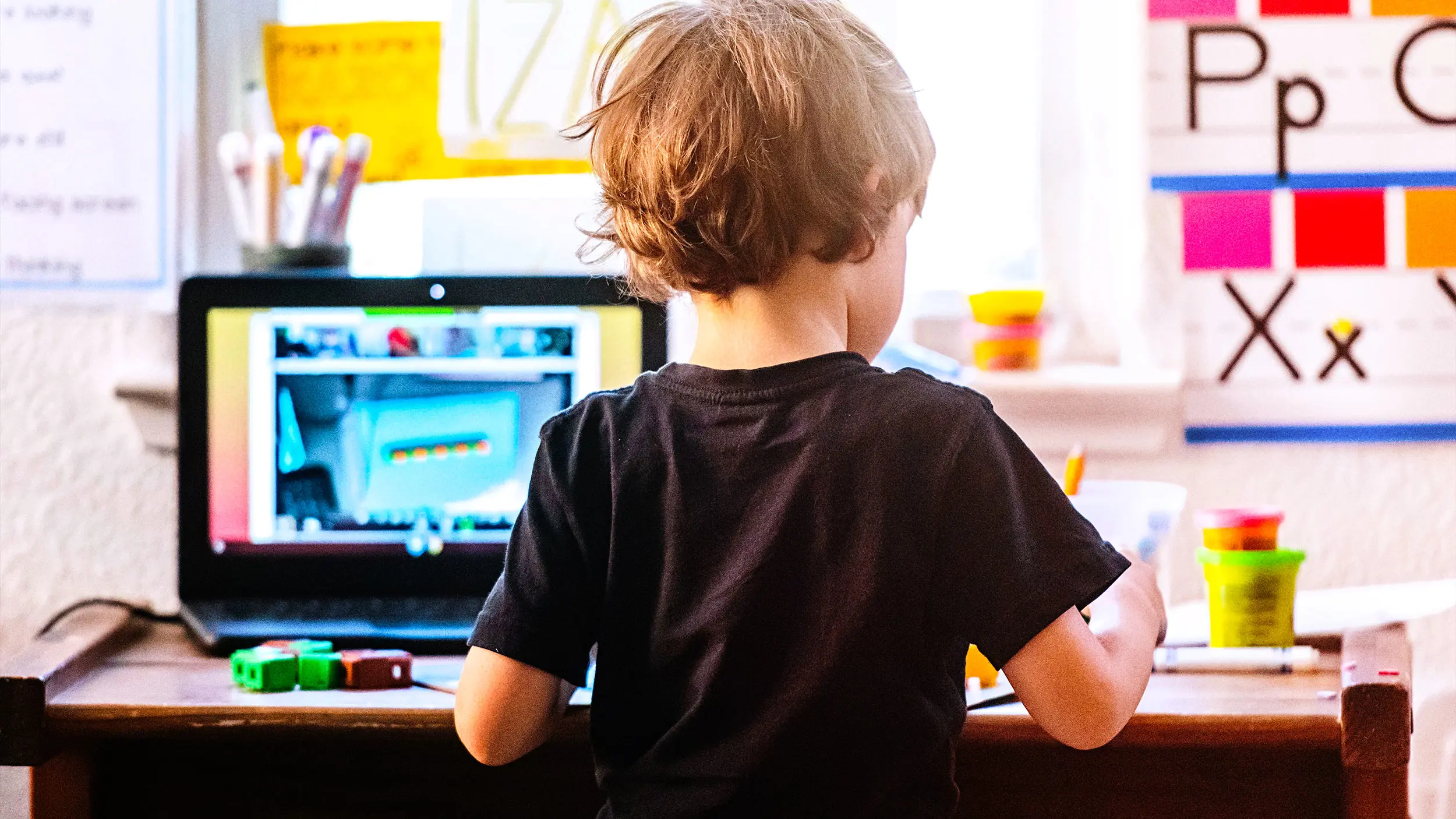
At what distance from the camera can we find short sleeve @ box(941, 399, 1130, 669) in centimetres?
66

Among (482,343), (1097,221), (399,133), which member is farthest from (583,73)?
(1097,221)

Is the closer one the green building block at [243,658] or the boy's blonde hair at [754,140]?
the boy's blonde hair at [754,140]

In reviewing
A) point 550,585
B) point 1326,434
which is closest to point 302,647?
point 550,585

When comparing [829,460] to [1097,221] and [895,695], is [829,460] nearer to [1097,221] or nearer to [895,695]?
[895,695]

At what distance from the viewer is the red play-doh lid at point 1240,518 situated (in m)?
0.98

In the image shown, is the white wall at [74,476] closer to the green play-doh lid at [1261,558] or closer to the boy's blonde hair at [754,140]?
the boy's blonde hair at [754,140]

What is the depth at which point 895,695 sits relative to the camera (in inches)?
26.9

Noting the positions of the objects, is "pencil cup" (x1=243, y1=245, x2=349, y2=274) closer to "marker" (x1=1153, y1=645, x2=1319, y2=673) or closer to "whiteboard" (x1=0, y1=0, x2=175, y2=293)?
"whiteboard" (x1=0, y1=0, x2=175, y2=293)

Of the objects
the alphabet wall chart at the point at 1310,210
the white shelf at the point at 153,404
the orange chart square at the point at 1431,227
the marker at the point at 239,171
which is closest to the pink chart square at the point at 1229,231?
the alphabet wall chart at the point at 1310,210

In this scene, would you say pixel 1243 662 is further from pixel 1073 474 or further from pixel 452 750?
pixel 452 750

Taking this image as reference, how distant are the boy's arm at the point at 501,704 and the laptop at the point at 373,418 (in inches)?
15.1

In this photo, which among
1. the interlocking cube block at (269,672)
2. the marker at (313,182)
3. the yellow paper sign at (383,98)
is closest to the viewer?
the interlocking cube block at (269,672)

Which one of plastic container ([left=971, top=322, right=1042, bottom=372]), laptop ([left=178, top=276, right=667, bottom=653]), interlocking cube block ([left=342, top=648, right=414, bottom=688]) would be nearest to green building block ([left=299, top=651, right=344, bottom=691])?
interlocking cube block ([left=342, top=648, right=414, bottom=688])

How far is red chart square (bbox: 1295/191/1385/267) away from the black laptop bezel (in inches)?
23.0
